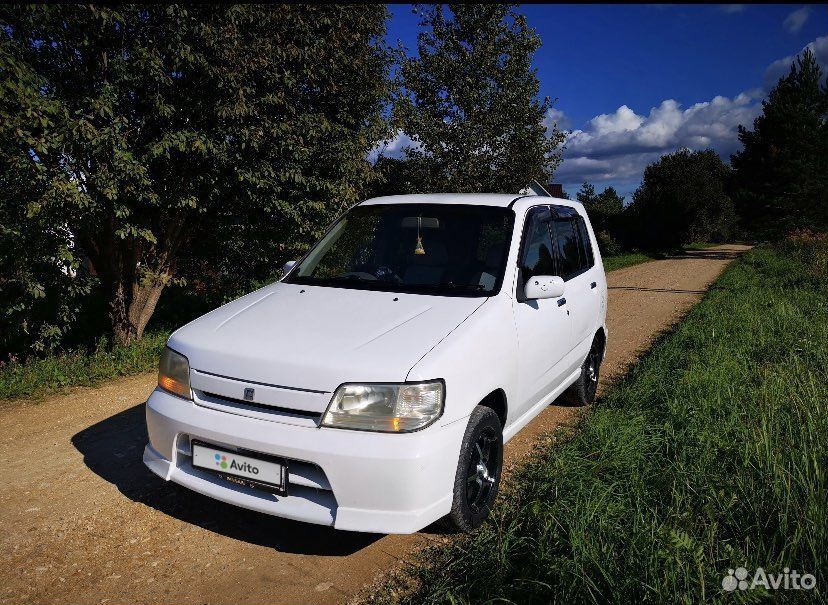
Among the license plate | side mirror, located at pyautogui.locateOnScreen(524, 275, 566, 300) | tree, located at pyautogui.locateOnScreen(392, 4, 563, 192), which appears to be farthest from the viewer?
tree, located at pyautogui.locateOnScreen(392, 4, 563, 192)

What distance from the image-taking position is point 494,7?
18.2 m

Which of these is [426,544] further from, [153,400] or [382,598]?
[153,400]

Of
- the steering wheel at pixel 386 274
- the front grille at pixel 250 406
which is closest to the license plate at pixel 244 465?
the front grille at pixel 250 406

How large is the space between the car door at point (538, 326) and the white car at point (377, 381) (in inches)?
0.8

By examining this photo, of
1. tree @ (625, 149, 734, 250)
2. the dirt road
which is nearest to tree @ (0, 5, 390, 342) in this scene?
the dirt road

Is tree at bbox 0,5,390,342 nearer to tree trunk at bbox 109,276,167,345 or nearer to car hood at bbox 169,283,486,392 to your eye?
tree trunk at bbox 109,276,167,345

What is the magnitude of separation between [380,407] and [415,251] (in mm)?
1672

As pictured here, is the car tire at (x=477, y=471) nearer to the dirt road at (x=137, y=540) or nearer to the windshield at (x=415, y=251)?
the dirt road at (x=137, y=540)

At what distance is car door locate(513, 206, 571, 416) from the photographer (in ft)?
12.1

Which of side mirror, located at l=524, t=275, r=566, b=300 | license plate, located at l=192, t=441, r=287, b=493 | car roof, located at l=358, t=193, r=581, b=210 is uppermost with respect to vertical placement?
car roof, located at l=358, t=193, r=581, b=210

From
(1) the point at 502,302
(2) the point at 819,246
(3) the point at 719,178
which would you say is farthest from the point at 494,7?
(3) the point at 719,178

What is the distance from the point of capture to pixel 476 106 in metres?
18.1

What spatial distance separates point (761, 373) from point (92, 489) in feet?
18.7

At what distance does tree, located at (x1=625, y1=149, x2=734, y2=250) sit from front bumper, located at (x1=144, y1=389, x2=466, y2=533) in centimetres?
4253
